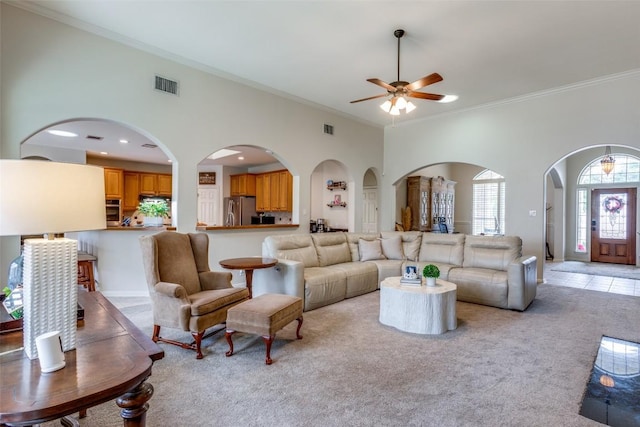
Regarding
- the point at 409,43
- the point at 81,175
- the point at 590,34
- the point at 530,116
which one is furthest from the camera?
the point at 530,116

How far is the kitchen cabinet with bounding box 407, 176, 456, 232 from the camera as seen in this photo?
8352 mm

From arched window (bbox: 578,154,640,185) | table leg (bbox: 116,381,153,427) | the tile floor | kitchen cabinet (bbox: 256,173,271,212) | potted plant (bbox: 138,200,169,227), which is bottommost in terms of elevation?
the tile floor

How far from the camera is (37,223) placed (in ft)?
4.05

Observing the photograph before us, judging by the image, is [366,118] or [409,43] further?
[366,118]

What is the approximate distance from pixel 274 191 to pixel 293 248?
4.40 metres

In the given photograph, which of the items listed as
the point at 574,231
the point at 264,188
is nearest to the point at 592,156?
the point at 574,231

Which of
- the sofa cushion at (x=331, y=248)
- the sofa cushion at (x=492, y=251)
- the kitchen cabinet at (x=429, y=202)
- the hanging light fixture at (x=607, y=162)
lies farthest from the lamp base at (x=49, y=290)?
the hanging light fixture at (x=607, y=162)

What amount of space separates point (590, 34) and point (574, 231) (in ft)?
23.0

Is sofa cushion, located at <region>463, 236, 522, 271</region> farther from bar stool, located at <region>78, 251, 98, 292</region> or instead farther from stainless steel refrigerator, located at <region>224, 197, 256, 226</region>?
stainless steel refrigerator, located at <region>224, 197, 256, 226</region>

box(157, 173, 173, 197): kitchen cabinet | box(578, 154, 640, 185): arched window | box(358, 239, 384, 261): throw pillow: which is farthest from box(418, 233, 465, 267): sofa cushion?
box(157, 173, 173, 197): kitchen cabinet

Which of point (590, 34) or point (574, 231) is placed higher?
point (590, 34)

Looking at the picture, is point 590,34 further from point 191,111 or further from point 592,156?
point 592,156

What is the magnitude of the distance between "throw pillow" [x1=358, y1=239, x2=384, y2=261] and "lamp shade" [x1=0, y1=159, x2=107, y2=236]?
4.59 meters

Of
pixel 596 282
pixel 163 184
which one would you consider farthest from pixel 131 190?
pixel 596 282
